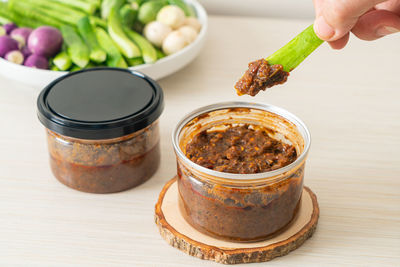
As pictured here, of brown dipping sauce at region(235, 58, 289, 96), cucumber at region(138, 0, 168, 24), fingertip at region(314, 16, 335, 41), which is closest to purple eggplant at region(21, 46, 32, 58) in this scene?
cucumber at region(138, 0, 168, 24)

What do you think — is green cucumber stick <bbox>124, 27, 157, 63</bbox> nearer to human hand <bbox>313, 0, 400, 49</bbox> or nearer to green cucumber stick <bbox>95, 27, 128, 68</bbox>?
green cucumber stick <bbox>95, 27, 128, 68</bbox>

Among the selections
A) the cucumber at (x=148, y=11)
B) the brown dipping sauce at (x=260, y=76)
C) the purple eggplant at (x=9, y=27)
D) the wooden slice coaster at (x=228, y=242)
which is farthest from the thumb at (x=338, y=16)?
the purple eggplant at (x=9, y=27)

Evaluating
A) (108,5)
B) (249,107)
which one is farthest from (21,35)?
(249,107)

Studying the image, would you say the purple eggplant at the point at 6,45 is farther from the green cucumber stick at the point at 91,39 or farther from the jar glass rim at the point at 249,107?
the jar glass rim at the point at 249,107

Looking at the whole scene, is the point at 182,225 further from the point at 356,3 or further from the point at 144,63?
the point at 144,63

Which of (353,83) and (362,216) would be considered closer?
(362,216)

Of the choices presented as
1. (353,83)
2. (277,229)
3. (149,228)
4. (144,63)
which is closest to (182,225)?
(149,228)
